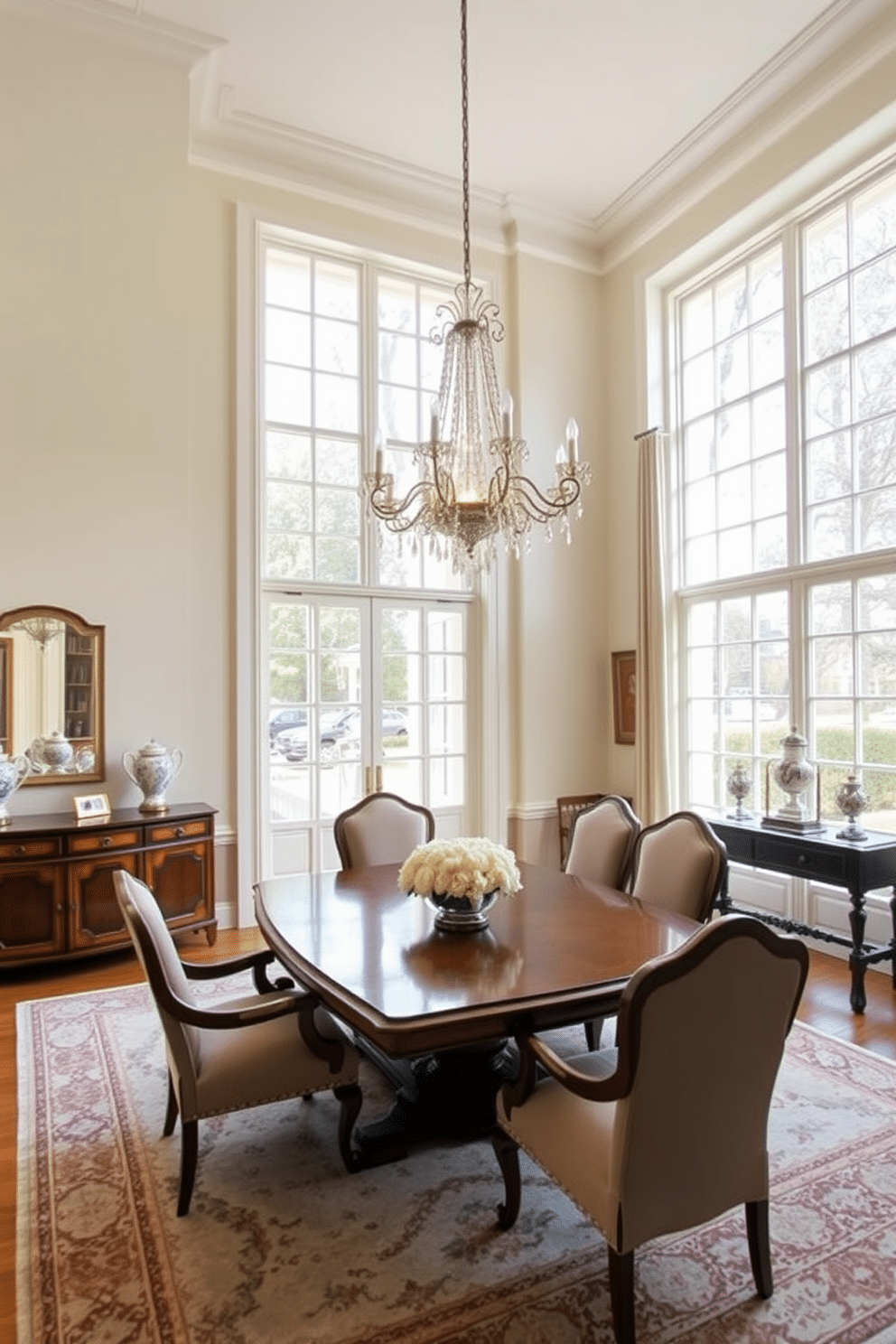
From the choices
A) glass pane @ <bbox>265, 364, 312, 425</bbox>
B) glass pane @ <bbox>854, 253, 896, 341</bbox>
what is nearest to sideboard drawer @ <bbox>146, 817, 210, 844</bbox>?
glass pane @ <bbox>265, 364, 312, 425</bbox>

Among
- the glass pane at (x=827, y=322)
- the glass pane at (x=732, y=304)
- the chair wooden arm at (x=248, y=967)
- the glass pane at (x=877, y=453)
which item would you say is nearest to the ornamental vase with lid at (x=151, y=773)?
the chair wooden arm at (x=248, y=967)

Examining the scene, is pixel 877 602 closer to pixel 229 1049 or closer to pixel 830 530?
pixel 830 530

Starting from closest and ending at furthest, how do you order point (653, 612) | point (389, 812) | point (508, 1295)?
point (508, 1295) < point (389, 812) < point (653, 612)

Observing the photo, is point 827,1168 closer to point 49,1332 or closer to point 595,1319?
point 595,1319

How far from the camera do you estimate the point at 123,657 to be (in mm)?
4527

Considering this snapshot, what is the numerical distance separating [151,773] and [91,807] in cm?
35

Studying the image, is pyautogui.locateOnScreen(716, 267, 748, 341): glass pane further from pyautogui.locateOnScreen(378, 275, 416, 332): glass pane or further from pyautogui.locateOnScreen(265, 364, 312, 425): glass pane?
pyautogui.locateOnScreen(265, 364, 312, 425): glass pane

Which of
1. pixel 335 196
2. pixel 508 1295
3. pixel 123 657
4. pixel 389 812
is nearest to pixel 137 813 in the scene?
pixel 123 657

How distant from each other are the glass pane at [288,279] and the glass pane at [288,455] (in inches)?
36.4

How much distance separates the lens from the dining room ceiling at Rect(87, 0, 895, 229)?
4172 mm

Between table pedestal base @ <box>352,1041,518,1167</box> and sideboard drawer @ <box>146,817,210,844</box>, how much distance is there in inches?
80.8

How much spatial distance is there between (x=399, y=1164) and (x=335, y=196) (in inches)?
224

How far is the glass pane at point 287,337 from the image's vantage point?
530 cm

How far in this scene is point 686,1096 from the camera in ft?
5.42
